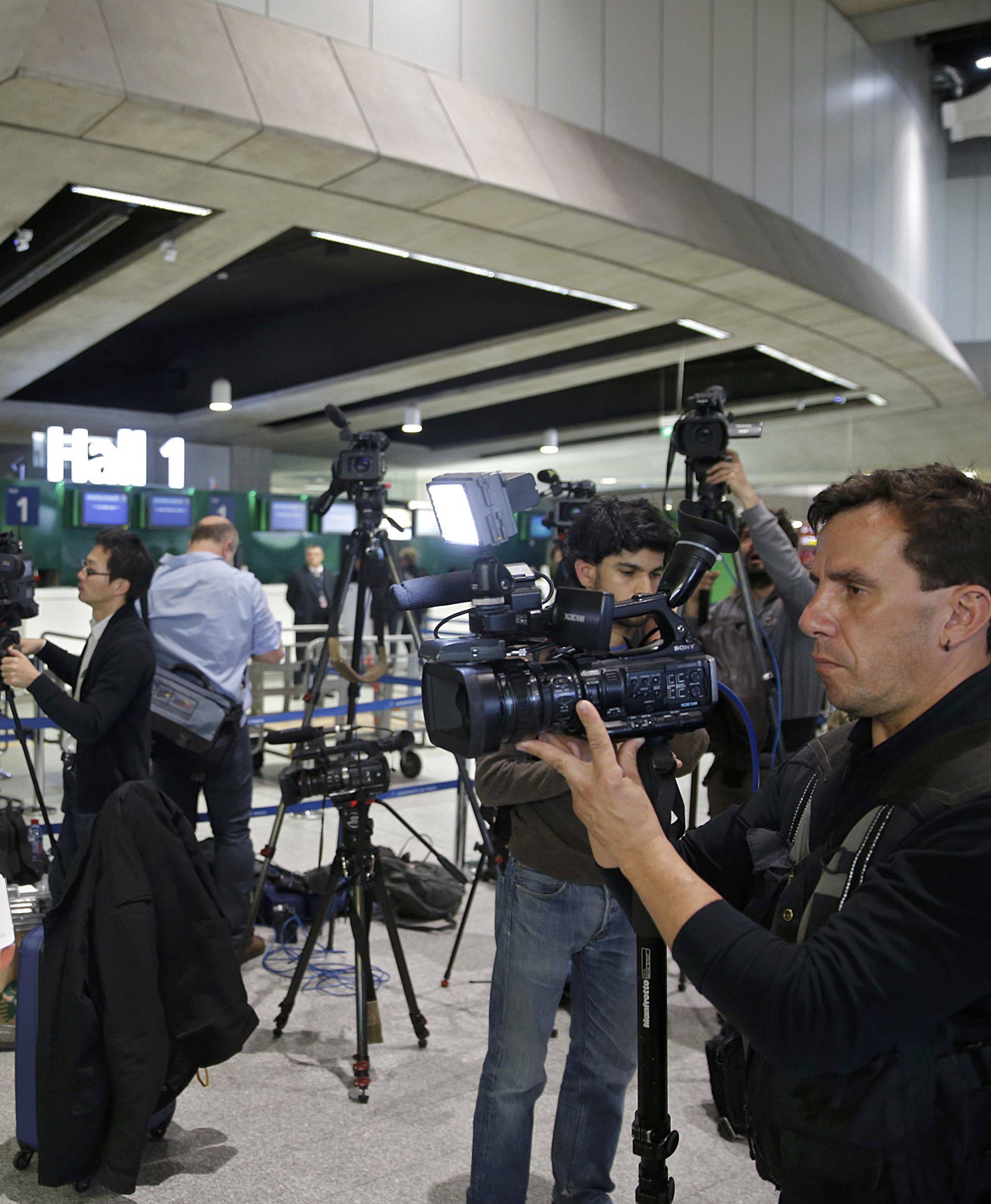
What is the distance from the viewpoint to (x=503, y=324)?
8.48 m

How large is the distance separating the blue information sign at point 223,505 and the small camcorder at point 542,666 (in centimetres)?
599

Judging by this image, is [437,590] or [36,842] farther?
[36,842]

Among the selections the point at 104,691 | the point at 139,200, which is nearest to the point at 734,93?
the point at 139,200

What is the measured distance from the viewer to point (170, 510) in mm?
6066

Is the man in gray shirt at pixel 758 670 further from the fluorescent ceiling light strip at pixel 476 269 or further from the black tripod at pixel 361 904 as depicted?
the fluorescent ceiling light strip at pixel 476 269

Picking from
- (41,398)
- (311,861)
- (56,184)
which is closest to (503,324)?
(41,398)

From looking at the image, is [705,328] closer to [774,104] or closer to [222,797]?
[774,104]

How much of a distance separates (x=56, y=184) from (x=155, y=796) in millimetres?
3600

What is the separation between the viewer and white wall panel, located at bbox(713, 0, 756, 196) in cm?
616

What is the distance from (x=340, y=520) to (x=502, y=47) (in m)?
6.01

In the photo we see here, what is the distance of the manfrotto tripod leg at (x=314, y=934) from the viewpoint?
2822mm

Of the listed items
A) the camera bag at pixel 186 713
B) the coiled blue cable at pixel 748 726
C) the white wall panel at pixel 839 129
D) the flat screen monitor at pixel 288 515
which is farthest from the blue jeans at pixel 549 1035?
the flat screen monitor at pixel 288 515

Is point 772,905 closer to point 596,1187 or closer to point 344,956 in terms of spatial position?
point 596,1187

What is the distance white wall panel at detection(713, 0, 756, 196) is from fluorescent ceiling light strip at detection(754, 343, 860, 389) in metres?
2.15
